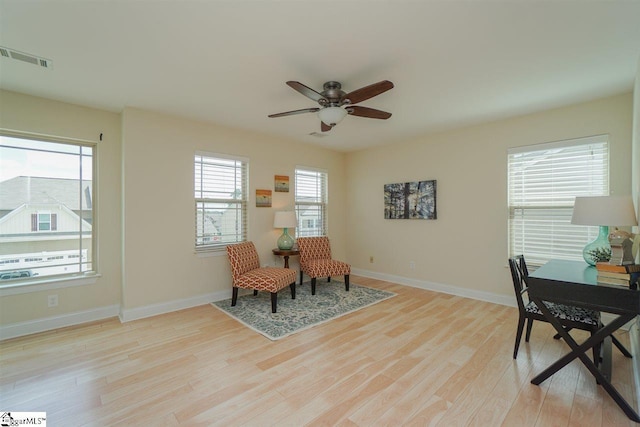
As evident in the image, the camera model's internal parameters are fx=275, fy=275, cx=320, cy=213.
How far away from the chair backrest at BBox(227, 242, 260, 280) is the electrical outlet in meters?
1.90

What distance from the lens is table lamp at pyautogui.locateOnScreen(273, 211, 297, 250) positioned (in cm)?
440

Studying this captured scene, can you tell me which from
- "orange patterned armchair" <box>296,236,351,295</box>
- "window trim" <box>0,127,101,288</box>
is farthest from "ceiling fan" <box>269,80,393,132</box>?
"window trim" <box>0,127,101,288</box>

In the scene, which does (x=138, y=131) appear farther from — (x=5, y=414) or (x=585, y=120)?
(x=585, y=120)

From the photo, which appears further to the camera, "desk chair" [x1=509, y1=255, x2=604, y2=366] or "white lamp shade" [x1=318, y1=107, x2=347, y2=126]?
"white lamp shade" [x1=318, y1=107, x2=347, y2=126]

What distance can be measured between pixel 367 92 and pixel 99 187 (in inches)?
132

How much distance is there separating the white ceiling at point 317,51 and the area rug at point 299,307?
252 cm

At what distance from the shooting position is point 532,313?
7.66ft

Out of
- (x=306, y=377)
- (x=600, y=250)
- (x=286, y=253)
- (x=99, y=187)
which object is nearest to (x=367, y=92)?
(x=306, y=377)

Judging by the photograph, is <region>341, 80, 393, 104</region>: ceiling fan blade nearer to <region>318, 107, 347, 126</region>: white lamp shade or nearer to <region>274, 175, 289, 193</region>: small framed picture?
<region>318, 107, 347, 126</region>: white lamp shade

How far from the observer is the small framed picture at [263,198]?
4445 millimetres

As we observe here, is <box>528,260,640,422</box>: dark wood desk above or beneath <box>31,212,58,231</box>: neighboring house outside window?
beneath

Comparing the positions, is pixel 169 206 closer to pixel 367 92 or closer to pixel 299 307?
pixel 299 307

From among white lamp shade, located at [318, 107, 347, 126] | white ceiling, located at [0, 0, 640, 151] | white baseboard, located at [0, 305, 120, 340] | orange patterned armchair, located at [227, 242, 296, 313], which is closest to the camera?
white ceiling, located at [0, 0, 640, 151]

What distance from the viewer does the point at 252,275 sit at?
3.68 metres
